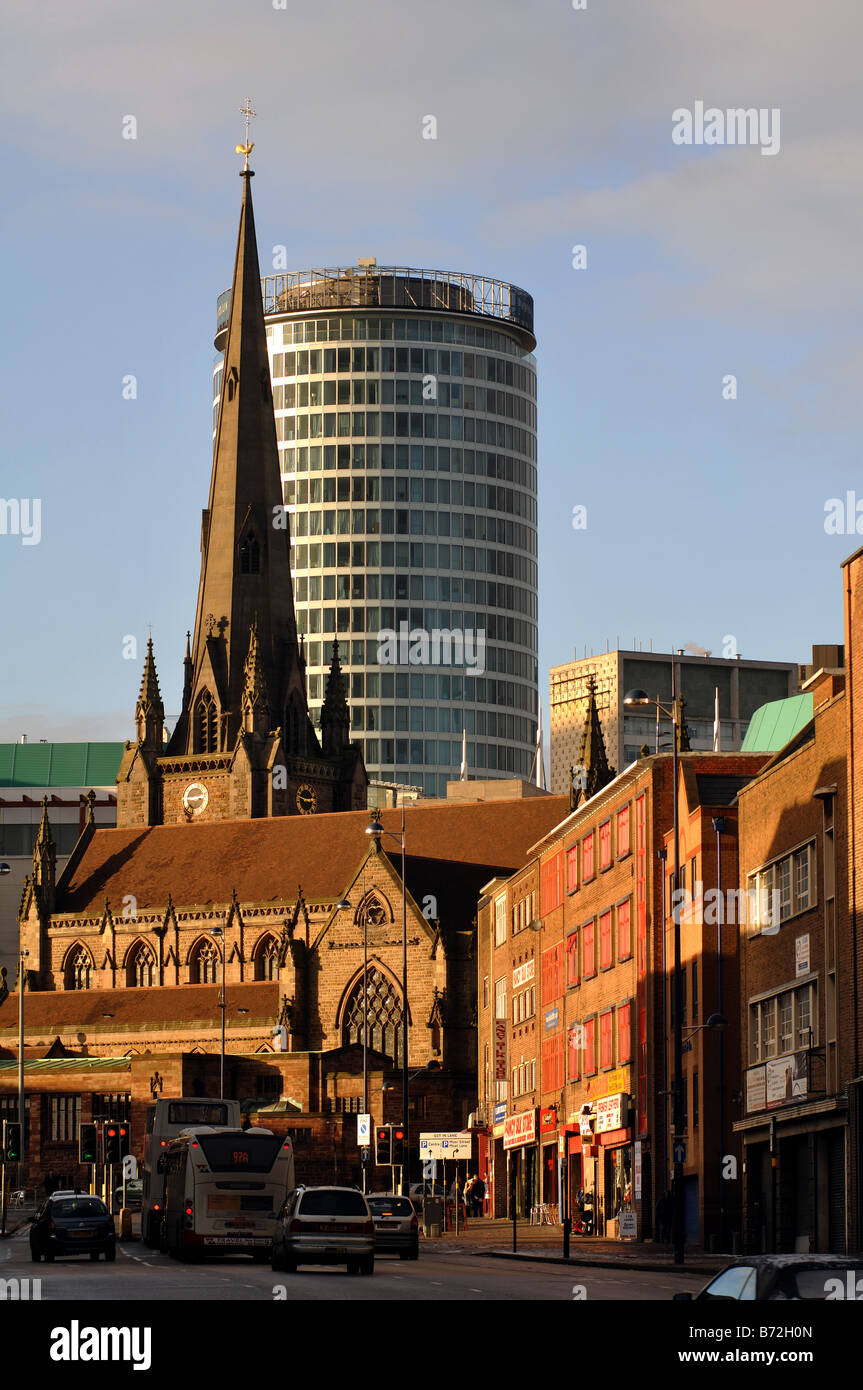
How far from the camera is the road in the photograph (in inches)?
1082

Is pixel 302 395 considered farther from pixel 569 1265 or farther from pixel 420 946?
pixel 569 1265

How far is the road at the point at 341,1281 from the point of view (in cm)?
2748

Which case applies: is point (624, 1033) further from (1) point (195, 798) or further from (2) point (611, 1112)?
(1) point (195, 798)

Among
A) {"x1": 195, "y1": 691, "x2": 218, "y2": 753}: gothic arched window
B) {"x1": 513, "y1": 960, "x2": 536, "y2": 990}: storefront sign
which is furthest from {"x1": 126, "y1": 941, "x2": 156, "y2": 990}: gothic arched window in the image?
{"x1": 513, "y1": 960, "x2": 536, "y2": 990}: storefront sign

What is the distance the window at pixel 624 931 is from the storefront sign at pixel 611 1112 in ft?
12.8

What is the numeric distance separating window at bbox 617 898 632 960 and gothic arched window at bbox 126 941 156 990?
5720 cm

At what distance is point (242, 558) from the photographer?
123m

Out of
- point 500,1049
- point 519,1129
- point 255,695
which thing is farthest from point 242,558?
point 519,1129

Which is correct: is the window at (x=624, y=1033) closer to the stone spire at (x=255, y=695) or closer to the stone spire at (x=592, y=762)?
the stone spire at (x=592, y=762)

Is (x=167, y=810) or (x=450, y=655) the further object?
(x=450, y=655)

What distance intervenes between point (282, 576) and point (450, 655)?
229ft

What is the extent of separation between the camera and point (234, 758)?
12094 centimetres
